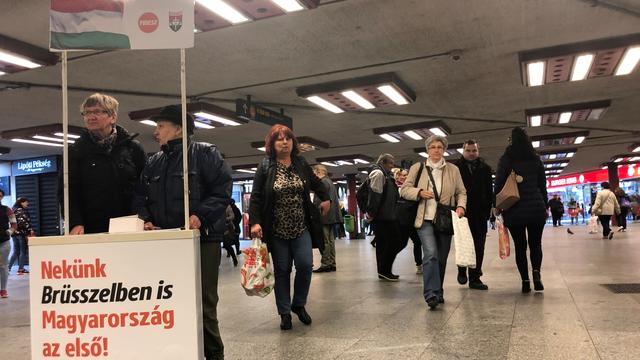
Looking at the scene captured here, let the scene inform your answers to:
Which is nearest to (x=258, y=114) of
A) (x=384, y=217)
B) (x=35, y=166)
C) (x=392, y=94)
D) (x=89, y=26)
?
(x=392, y=94)

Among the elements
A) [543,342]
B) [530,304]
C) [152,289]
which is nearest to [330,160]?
[530,304]

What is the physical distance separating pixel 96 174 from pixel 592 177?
1426 inches

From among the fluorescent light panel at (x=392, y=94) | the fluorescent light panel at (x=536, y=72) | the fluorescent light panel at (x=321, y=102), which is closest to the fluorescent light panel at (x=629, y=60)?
the fluorescent light panel at (x=536, y=72)

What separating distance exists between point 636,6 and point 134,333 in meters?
6.37

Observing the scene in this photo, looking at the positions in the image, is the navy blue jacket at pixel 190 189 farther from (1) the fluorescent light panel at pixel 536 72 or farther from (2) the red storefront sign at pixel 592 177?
(2) the red storefront sign at pixel 592 177

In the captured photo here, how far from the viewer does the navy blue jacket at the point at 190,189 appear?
3.14m

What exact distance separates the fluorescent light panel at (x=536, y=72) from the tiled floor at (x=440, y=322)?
118 inches

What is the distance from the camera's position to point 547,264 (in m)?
8.44

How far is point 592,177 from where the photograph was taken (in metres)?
34.1

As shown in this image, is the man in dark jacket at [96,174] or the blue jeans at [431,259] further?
the blue jeans at [431,259]

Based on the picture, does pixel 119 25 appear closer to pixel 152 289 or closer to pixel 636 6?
pixel 152 289

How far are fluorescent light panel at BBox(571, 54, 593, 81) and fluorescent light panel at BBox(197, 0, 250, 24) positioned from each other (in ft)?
15.6

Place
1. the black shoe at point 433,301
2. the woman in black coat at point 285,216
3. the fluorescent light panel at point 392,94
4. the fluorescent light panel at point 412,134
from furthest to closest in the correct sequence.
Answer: the fluorescent light panel at point 412,134, the fluorescent light panel at point 392,94, the black shoe at point 433,301, the woman in black coat at point 285,216

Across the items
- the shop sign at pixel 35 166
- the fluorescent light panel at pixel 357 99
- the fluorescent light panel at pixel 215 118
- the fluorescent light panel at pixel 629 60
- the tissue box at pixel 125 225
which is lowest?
the tissue box at pixel 125 225
